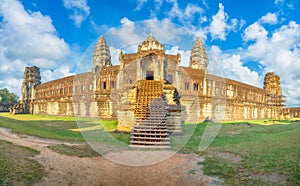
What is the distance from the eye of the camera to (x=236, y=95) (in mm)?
32812

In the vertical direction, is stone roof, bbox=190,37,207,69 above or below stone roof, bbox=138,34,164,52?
above

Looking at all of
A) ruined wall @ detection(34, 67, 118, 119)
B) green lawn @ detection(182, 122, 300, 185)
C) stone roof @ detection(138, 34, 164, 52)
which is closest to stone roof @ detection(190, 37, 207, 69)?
ruined wall @ detection(34, 67, 118, 119)

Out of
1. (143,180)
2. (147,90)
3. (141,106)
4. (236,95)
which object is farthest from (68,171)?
(236,95)

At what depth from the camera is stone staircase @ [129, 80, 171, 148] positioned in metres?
11.1

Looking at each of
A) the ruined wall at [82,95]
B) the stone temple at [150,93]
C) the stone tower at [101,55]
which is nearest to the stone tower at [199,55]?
the stone temple at [150,93]

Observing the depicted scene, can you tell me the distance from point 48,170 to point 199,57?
37.0m

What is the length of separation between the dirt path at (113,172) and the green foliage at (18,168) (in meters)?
0.26

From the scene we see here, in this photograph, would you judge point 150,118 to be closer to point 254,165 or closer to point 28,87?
point 254,165

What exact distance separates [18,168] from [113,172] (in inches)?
110

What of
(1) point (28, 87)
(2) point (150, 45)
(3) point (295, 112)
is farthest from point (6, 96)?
(3) point (295, 112)

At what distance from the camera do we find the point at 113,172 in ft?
23.8

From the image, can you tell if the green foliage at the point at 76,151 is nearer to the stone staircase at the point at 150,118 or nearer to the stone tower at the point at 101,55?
the stone staircase at the point at 150,118

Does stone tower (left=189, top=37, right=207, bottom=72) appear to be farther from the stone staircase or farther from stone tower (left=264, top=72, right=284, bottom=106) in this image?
the stone staircase

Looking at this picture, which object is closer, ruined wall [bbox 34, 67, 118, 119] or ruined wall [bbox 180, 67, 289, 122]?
ruined wall [bbox 180, 67, 289, 122]
